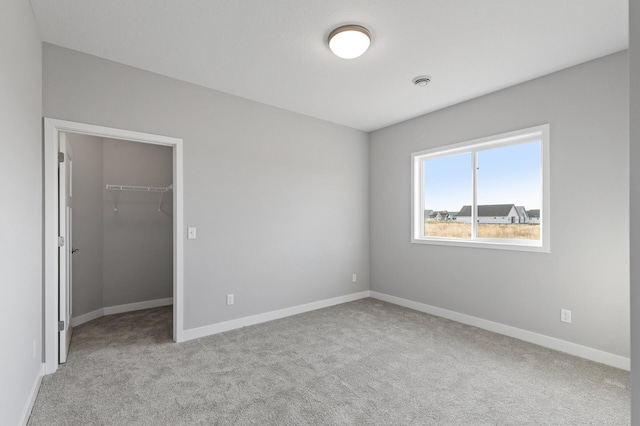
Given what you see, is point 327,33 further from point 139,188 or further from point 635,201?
point 139,188

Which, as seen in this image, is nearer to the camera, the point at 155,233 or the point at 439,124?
the point at 439,124

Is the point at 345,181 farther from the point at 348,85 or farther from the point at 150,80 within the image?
the point at 150,80

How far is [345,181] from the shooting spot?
4.86 metres

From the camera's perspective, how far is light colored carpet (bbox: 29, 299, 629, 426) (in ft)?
6.79

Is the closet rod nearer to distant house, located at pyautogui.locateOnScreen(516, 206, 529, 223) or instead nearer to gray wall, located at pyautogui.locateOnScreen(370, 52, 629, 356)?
gray wall, located at pyautogui.locateOnScreen(370, 52, 629, 356)

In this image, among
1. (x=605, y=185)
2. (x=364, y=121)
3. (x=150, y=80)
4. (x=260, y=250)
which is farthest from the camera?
(x=364, y=121)

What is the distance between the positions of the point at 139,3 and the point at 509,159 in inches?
146

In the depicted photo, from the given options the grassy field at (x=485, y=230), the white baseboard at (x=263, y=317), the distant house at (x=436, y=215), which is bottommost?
the white baseboard at (x=263, y=317)

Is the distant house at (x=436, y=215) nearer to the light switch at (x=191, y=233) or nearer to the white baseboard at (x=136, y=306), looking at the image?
the light switch at (x=191, y=233)

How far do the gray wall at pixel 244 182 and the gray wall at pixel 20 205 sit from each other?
1.64 ft

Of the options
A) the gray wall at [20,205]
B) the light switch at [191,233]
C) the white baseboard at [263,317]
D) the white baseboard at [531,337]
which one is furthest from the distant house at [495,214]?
the gray wall at [20,205]

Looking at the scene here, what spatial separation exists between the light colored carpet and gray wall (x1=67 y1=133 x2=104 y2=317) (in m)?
0.62

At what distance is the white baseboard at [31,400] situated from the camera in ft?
6.41

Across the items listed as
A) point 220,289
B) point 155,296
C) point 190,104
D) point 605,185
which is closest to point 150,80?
point 190,104
